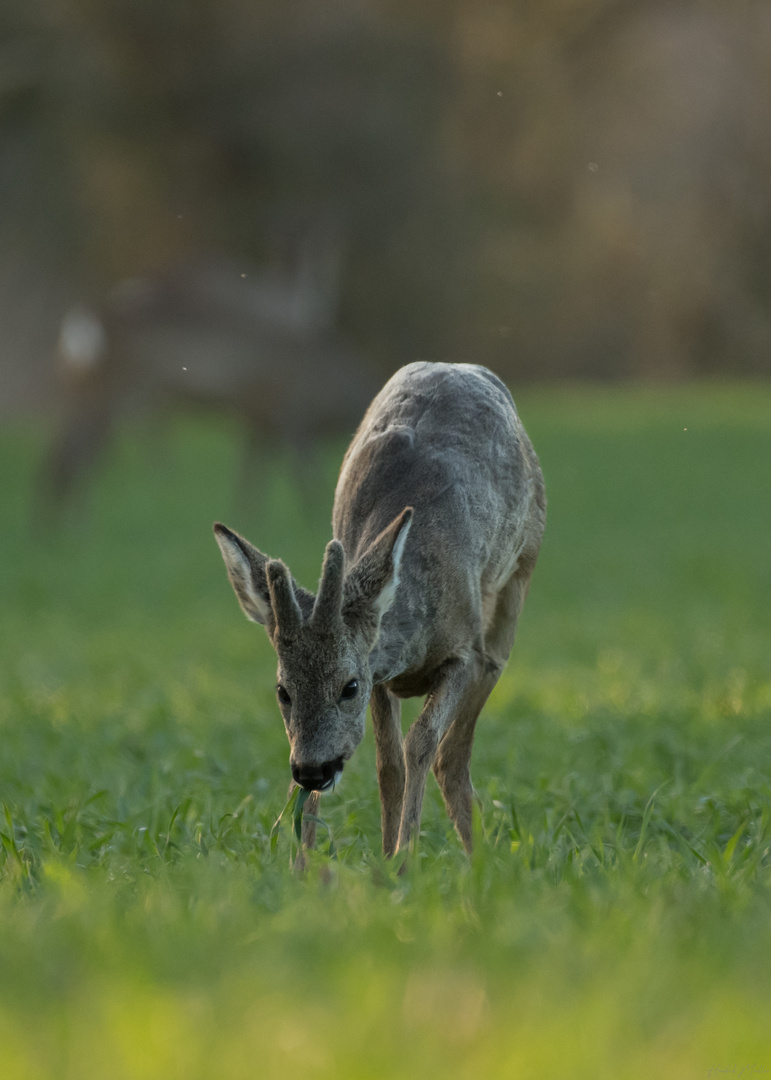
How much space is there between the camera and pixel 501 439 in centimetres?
437

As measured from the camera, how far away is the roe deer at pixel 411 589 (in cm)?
348

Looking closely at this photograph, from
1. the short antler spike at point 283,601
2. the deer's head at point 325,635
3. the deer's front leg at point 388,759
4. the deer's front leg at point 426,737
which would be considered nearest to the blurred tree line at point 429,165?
the deer's front leg at point 388,759

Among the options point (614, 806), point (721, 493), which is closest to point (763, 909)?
point (614, 806)

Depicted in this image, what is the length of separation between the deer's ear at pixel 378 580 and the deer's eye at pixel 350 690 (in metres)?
0.16

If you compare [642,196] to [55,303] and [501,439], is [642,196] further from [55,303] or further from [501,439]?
[501,439]

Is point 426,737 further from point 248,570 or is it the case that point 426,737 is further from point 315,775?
point 248,570

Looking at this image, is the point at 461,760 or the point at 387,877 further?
the point at 461,760

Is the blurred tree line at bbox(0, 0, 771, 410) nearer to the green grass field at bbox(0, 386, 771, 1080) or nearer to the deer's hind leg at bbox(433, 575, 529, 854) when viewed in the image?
the green grass field at bbox(0, 386, 771, 1080)

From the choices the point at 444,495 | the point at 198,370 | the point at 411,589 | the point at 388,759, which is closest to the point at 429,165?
the point at 198,370

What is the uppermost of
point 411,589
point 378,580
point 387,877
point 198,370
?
point 378,580

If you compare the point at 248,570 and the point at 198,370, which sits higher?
the point at 248,570

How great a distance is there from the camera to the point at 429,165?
3078cm

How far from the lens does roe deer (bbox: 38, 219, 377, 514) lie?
61.4 feet

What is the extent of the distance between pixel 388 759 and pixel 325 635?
73 cm
